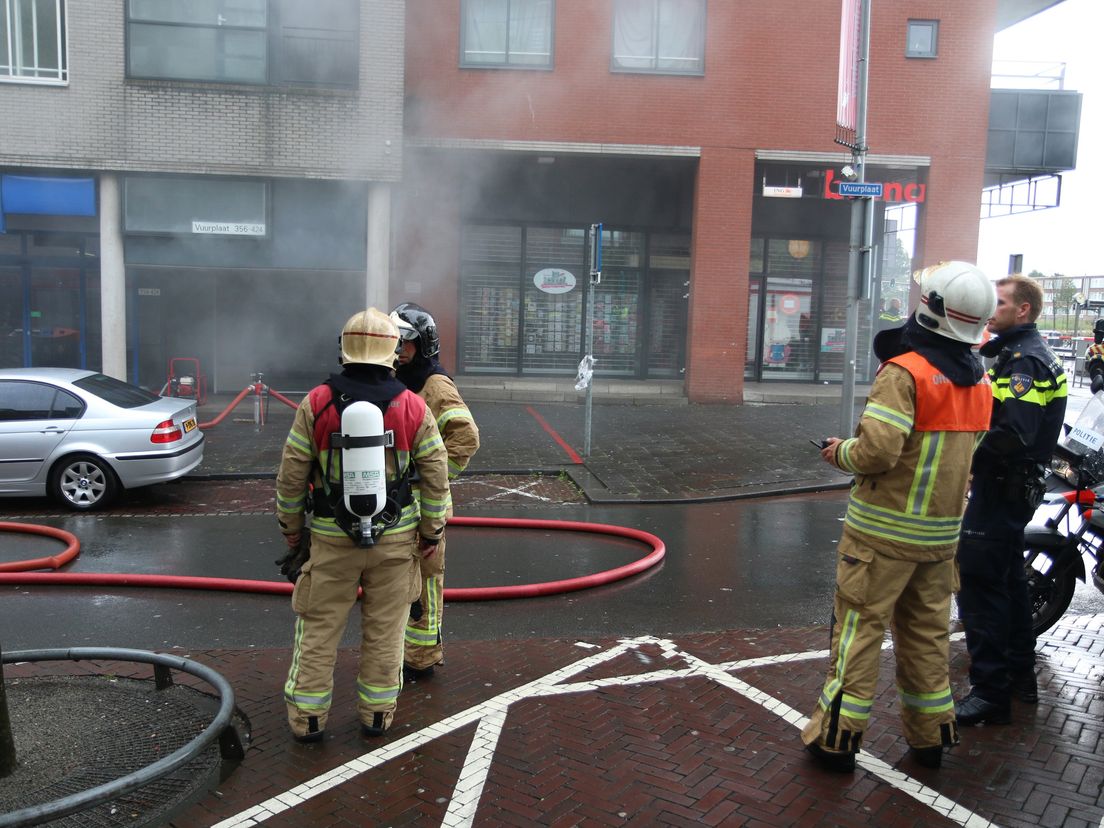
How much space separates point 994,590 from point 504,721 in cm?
214

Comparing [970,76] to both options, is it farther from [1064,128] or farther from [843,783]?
[843,783]

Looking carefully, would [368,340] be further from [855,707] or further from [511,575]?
[511,575]

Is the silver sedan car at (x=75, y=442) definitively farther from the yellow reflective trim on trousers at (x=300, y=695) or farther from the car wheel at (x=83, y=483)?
the yellow reflective trim on trousers at (x=300, y=695)

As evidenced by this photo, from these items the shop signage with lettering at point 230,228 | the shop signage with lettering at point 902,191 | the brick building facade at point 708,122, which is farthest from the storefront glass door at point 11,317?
the shop signage with lettering at point 902,191

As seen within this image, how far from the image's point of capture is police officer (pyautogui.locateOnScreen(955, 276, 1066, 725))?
3934 mm

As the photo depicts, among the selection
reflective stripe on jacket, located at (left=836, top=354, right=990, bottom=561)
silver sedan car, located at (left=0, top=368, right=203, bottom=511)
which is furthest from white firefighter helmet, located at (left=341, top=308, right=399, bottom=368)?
silver sedan car, located at (left=0, top=368, right=203, bottom=511)

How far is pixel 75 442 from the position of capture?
8102mm

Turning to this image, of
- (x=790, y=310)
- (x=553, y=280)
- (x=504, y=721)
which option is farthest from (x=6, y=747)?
(x=790, y=310)

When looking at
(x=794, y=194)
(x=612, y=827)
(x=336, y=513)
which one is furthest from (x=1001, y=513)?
(x=794, y=194)

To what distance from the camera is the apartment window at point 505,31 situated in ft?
49.2

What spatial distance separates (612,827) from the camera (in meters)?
3.12

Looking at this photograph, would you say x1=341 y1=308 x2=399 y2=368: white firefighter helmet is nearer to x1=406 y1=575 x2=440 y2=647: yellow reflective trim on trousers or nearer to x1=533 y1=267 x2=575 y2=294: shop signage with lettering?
x1=406 y1=575 x2=440 y2=647: yellow reflective trim on trousers

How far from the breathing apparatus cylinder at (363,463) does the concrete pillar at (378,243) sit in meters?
10.8

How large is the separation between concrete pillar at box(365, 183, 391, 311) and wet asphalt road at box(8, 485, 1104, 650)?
22.6 feet
